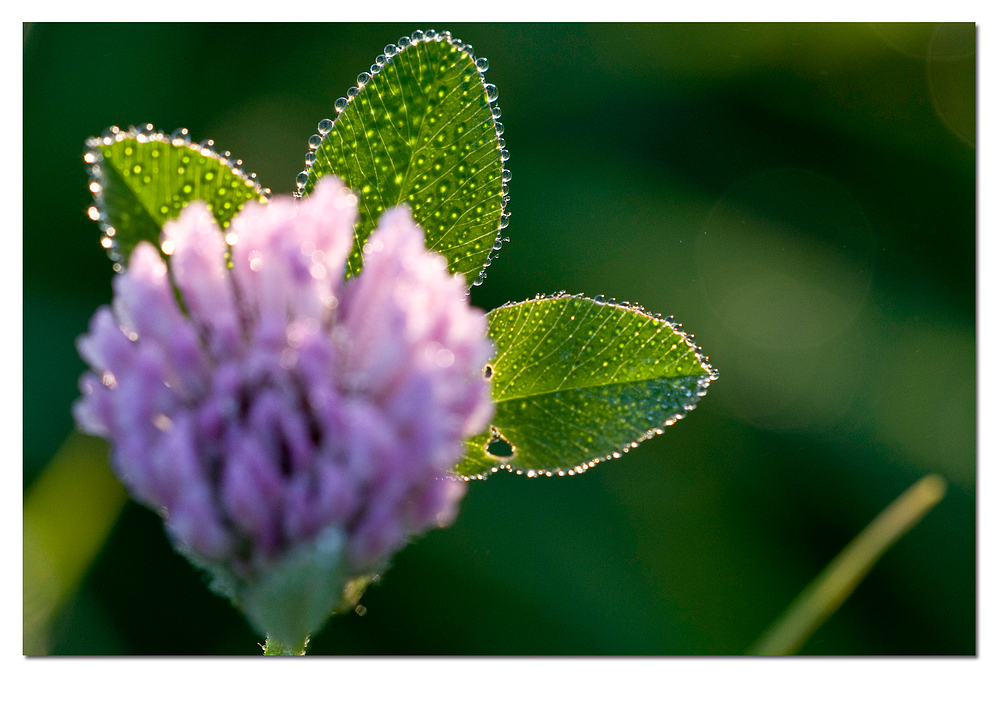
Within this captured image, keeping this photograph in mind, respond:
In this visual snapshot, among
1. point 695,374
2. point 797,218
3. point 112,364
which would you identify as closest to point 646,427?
point 695,374

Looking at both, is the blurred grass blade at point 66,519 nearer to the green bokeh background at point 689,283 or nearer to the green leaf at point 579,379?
the green bokeh background at point 689,283

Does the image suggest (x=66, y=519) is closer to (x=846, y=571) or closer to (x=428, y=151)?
(x=428, y=151)

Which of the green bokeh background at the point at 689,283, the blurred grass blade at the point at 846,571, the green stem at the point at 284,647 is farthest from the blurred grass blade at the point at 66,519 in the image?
the blurred grass blade at the point at 846,571

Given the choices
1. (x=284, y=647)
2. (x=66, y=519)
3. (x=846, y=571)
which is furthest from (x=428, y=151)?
(x=846, y=571)

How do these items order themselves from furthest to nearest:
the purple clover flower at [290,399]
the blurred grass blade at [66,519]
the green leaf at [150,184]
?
1. the blurred grass blade at [66,519]
2. the green leaf at [150,184]
3. the purple clover flower at [290,399]

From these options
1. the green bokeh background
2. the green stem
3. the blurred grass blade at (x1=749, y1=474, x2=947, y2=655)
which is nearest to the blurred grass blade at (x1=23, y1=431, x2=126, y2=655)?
the green bokeh background

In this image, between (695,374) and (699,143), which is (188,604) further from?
(699,143)

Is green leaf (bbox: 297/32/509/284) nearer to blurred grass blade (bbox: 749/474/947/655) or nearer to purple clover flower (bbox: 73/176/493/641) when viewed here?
purple clover flower (bbox: 73/176/493/641)
